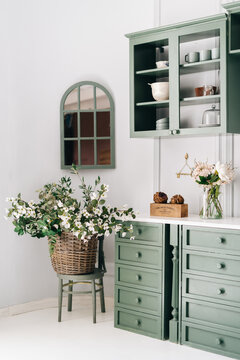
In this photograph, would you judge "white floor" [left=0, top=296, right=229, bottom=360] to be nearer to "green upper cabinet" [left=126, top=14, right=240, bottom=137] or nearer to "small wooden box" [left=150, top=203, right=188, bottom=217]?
"small wooden box" [left=150, top=203, right=188, bottom=217]

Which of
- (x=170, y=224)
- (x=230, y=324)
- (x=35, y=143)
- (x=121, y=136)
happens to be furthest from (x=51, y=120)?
(x=230, y=324)

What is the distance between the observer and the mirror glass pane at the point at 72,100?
471cm

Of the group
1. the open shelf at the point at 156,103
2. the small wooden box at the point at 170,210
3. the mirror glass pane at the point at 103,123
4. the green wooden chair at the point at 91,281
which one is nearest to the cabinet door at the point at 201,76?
the open shelf at the point at 156,103

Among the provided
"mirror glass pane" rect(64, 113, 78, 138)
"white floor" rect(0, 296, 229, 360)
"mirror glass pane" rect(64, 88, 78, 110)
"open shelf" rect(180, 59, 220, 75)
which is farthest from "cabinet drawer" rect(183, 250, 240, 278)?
"mirror glass pane" rect(64, 88, 78, 110)

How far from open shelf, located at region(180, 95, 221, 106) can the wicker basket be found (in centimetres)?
134

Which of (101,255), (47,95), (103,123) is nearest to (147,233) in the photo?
(101,255)

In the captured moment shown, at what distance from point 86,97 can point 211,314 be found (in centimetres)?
226

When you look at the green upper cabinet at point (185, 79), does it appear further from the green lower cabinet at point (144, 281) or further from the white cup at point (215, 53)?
the green lower cabinet at point (144, 281)

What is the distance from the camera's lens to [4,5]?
4465mm

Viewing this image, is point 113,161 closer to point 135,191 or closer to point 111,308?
point 135,191

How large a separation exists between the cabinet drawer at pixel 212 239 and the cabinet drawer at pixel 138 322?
0.66 metres

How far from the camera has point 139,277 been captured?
Answer: 12.8 ft

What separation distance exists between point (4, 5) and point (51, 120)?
3.59 feet

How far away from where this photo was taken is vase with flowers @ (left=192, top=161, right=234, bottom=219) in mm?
3691
